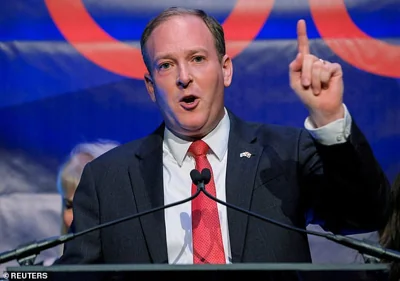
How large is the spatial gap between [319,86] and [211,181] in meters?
0.53

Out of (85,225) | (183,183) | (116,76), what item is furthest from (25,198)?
(183,183)

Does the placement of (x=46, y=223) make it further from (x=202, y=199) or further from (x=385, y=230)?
(x=385, y=230)

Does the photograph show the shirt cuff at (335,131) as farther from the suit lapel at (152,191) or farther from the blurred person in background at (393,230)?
the blurred person in background at (393,230)

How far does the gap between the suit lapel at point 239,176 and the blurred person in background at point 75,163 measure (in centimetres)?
91

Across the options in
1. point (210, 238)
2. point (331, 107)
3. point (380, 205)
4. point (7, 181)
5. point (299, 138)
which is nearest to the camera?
point (331, 107)

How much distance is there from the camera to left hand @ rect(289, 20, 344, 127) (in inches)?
71.2

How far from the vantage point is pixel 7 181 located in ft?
10.2

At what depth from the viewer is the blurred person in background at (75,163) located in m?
3.12

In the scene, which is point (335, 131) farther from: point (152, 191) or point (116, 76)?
point (116, 76)

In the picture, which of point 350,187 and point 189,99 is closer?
point 350,187

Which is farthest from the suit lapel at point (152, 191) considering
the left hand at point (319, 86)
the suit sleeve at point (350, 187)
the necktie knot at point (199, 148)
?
the left hand at point (319, 86)

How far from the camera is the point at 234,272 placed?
4.69 feet

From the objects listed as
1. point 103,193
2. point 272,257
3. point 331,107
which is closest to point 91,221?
point 103,193

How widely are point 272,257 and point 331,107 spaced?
50cm
